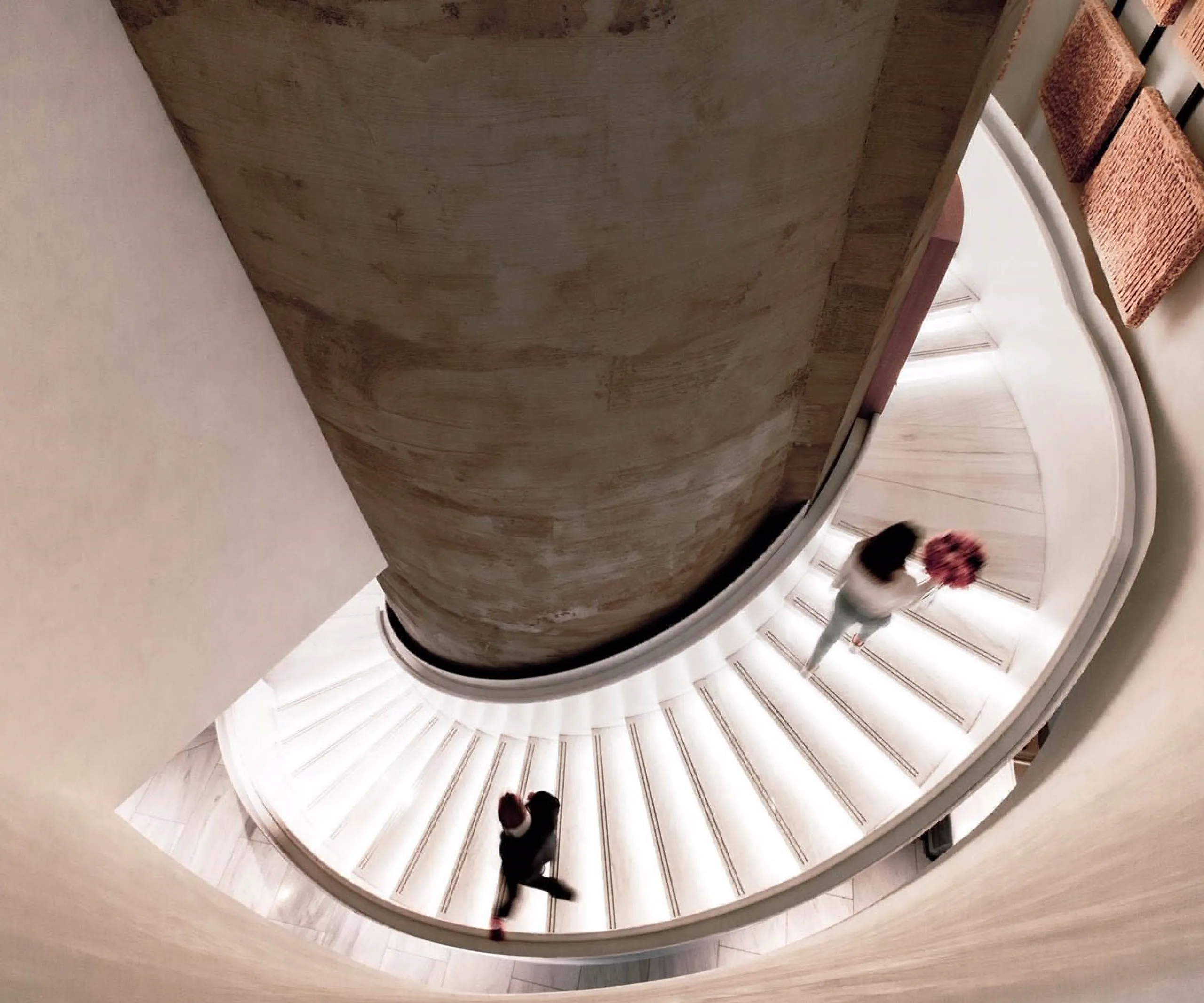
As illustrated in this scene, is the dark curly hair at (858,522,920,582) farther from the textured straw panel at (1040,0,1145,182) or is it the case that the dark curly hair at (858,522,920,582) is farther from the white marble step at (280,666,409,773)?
the white marble step at (280,666,409,773)

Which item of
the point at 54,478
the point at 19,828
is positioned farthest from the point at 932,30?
the point at 19,828

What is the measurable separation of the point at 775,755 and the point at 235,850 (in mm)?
2934

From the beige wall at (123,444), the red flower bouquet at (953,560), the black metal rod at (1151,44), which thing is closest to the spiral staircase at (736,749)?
the red flower bouquet at (953,560)

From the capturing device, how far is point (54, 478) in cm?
150

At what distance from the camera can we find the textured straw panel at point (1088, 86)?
2.62m

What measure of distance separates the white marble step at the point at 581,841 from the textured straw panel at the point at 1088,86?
304 centimetres

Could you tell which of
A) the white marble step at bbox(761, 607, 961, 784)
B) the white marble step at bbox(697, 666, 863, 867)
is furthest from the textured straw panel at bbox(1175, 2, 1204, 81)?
the white marble step at bbox(697, 666, 863, 867)

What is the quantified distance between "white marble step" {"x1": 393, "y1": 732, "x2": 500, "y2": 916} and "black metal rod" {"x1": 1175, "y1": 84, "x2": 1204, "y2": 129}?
140 inches

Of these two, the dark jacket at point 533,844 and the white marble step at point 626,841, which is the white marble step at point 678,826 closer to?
the white marble step at point 626,841

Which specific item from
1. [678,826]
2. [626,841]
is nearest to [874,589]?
[678,826]

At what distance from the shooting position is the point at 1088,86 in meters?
2.81

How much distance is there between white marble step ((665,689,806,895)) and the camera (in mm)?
3037

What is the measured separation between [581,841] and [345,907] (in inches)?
47.0

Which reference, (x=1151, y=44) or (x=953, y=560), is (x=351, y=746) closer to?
(x=953, y=560)
